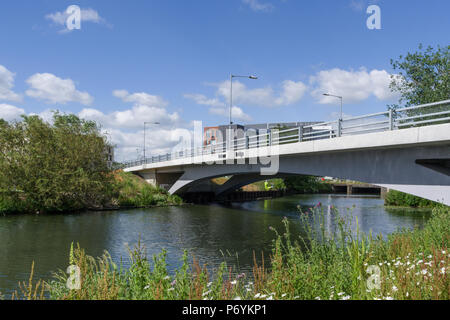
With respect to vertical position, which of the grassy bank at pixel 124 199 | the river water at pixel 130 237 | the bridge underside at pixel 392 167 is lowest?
the river water at pixel 130 237

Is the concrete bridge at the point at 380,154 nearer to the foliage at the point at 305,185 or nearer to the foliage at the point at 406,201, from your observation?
the foliage at the point at 406,201

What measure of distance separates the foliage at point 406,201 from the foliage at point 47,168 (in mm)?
26576

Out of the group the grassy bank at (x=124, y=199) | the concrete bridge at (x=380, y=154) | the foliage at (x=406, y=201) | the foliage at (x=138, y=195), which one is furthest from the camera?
the foliage at (x=138, y=195)

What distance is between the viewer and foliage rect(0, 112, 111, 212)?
2761 centimetres

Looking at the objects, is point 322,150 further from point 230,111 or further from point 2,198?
point 2,198

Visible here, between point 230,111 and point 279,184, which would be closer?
point 230,111

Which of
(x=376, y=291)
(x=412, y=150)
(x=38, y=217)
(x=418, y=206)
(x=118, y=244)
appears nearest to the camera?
(x=376, y=291)

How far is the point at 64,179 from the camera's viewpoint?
28703 millimetres

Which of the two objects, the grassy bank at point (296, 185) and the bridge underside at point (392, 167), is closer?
the bridge underside at point (392, 167)

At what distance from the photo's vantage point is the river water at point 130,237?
43.7 feet

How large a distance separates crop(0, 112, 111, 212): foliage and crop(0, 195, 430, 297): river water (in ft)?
5.97

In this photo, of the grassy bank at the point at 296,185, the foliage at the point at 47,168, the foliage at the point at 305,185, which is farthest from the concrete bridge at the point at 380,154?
the foliage at the point at 305,185
